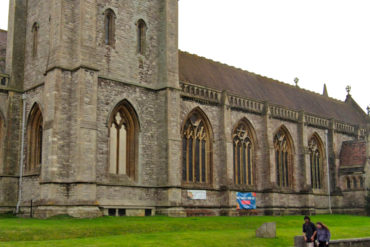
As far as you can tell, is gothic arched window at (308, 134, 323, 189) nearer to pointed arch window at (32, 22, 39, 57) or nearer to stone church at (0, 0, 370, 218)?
stone church at (0, 0, 370, 218)

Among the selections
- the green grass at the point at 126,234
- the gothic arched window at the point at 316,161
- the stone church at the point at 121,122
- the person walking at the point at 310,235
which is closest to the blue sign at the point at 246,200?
the stone church at the point at 121,122

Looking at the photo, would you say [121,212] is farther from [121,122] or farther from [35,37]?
[35,37]

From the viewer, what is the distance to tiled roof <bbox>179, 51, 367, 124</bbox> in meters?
42.2

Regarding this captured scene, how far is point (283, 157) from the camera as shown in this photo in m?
47.0

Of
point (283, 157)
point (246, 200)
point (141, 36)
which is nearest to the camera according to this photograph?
point (141, 36)

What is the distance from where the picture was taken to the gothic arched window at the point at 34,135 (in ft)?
107

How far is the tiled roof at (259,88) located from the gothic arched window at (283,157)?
3.49 meters

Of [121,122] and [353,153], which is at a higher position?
[121,122]

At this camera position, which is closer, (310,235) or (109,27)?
(310,235)

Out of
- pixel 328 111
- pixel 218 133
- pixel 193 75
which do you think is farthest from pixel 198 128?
pixel 328 111

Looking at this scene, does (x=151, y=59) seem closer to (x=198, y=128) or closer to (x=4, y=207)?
(x=198, y=128)

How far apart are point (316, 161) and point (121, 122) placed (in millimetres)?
25103

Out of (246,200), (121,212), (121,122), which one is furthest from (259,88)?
(121,212)

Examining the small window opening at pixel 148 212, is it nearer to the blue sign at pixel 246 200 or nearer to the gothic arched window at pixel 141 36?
the blue sign at pixel 246 200
